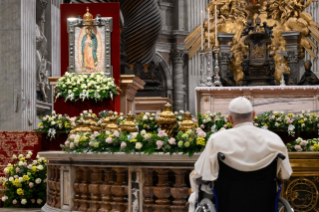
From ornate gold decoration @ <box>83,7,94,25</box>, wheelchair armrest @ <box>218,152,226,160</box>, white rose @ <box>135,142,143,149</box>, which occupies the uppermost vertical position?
ornate gold decoration @ <box>83,7,94,25</box>

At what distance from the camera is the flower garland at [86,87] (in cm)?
888

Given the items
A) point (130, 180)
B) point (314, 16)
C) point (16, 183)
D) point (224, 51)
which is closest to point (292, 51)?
point (314, 16)

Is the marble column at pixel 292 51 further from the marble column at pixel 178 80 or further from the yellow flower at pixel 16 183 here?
the yellow flower at pixel 16 183

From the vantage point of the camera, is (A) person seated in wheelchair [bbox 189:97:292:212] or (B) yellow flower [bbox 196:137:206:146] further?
(B) yellow flower [bbox 196:137:206:146]

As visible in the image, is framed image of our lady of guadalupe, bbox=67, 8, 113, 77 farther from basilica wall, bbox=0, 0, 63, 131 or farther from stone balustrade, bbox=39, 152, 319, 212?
stone balustrade, bbox=39, 152, 319, 212

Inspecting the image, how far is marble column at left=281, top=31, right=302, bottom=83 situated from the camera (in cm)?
2119


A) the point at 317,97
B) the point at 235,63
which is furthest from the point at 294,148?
the point at 235,63

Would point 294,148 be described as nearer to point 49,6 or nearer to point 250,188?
point 250,188

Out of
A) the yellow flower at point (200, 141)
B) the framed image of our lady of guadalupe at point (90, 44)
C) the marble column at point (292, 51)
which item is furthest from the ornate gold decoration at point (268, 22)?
the yellow flower at point (200, 141)

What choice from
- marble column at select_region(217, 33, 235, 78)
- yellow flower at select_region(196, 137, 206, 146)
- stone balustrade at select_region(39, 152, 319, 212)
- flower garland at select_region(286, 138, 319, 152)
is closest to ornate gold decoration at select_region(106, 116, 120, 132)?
stone balustrade at select_region(39, 152, 319, 212)

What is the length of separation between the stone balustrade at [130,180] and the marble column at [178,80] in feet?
56.4

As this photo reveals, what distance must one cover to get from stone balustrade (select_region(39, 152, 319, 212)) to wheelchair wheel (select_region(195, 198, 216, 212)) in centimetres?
117

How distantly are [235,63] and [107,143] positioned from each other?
16940mm

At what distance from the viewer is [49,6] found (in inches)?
576
